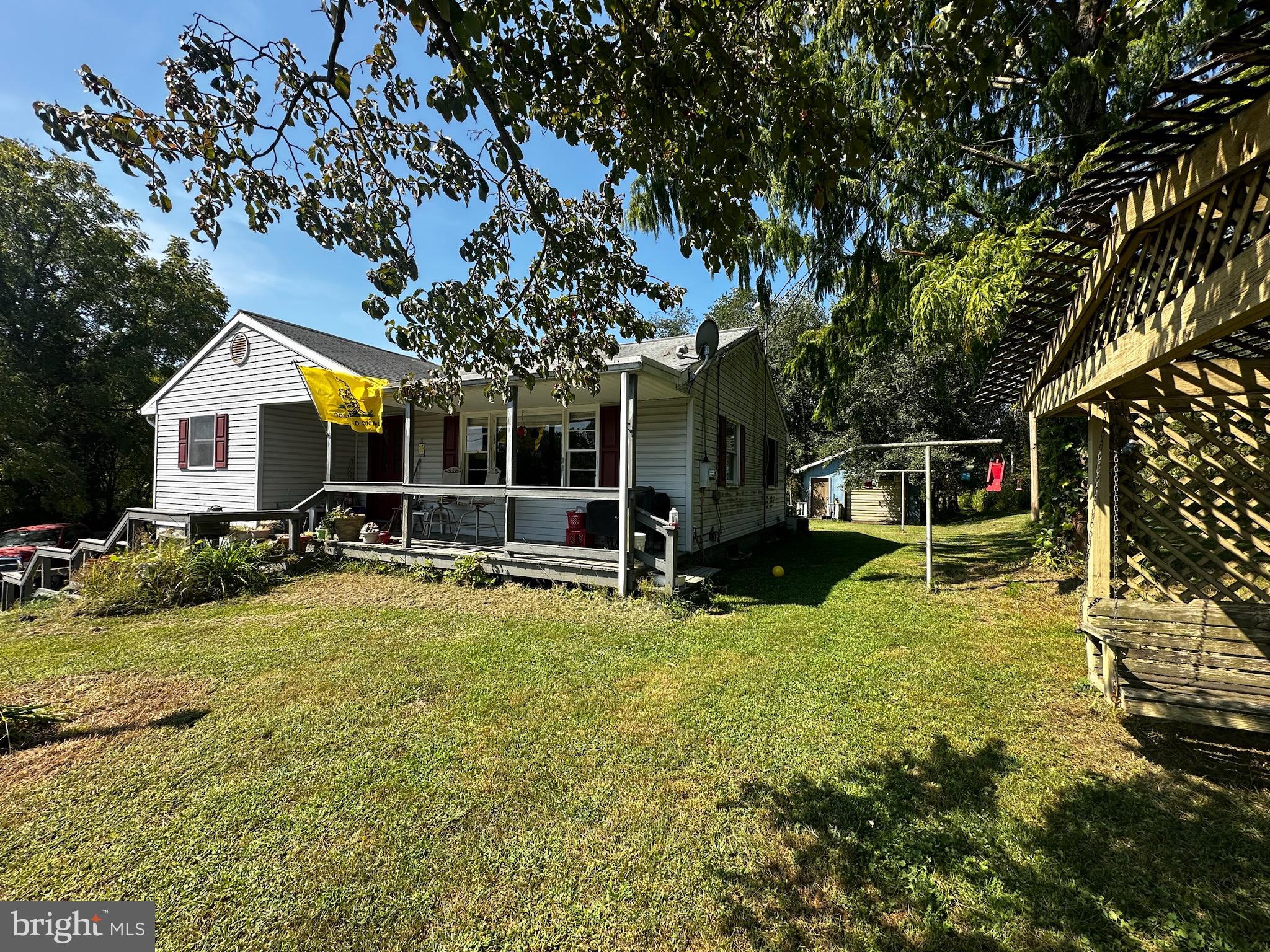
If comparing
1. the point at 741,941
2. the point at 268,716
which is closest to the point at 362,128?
the point at 268,716

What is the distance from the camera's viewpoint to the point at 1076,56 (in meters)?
6.91

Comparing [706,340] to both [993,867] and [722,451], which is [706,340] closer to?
[722,451]

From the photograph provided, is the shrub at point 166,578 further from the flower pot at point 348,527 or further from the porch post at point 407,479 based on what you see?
the porch post at point 407,479

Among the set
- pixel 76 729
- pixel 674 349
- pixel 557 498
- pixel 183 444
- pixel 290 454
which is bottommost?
pixel 76 729

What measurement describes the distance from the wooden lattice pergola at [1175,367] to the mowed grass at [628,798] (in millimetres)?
797

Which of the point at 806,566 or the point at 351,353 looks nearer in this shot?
the point at 806,566

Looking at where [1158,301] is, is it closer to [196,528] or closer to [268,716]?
[268,716]

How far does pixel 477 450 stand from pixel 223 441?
21.3ft

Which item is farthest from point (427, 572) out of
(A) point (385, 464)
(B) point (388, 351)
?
(B) point (388, 351)

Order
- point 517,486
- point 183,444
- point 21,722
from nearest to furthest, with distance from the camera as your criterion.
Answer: point 21,722
point 517,486
point 183,444

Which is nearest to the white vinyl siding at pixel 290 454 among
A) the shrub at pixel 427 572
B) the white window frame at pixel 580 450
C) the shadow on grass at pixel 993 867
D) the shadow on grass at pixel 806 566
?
the shrub at pixel 427 572

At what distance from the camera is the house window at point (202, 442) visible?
1232 cm

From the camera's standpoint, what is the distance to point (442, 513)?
1044 cm

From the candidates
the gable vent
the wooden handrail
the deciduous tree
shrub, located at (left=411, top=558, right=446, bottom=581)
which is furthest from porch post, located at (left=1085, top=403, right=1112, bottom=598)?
the deciduous tree
